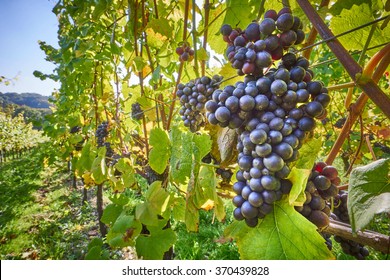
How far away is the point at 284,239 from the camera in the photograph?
1.81 feet

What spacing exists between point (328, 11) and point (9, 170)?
1153cm

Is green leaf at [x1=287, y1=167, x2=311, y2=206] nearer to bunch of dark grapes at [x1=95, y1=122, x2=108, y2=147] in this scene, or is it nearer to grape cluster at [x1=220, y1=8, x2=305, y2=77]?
grape cluster at [x1=220, y1=8, x2=305, y2=77]

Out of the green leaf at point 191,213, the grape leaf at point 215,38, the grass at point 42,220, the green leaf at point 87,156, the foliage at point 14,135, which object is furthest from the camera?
the foliage at point 14,135

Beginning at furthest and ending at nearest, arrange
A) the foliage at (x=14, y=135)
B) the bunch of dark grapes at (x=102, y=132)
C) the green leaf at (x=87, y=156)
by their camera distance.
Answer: the foliage at (x=14, y=135) → the bunch of dark grapes at (x=102, y=132) → the green leaf at (x=87, y=156)

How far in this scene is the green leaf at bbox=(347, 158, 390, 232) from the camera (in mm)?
504

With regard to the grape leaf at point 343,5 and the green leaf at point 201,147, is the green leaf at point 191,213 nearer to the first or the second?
the green leaf at point 201,147

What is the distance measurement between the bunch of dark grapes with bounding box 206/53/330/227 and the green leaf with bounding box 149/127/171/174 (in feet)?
1.53

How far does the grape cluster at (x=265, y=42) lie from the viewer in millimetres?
530

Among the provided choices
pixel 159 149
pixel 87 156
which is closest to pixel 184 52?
pixel 159 149

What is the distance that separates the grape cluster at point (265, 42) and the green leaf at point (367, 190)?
0.29 meters

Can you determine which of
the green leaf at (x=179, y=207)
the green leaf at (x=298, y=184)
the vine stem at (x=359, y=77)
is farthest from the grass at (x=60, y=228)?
the green leaf at (x=298, y=184)

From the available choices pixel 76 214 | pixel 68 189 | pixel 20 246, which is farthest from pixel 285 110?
pixel 68 189

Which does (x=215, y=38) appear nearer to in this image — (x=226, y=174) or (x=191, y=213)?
(x=226, y=174)

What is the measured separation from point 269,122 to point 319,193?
0.24 m
